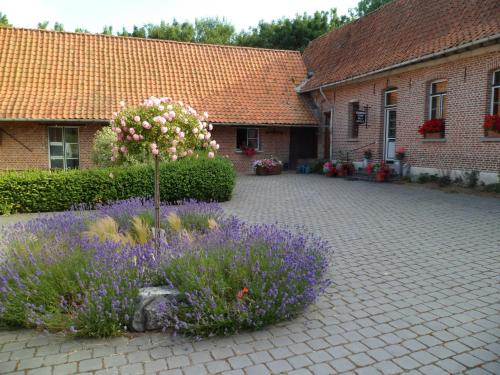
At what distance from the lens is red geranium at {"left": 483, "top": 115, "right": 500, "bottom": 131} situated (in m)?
11.4

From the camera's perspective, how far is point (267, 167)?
18.9 m

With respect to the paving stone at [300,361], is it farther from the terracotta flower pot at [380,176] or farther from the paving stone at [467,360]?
the terracotta flower pot at [380,176]

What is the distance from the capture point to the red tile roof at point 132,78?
55.9ft

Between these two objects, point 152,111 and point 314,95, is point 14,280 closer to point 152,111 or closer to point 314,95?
point 152,111

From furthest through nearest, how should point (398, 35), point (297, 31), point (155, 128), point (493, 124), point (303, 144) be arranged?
1. point (297, 31)
2. point (303, 144)
3. point (398, 35)
4. point (493, 124)
5. point (155, 128)

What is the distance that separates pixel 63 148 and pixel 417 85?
46.3 ft

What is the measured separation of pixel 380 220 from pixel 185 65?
14778mm

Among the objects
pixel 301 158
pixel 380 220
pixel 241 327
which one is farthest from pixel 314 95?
pixel 241 327

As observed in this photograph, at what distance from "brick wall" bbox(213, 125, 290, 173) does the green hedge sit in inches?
318

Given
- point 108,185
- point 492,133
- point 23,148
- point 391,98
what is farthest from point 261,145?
point 108,185

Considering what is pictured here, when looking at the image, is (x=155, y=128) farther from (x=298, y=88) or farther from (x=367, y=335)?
(x=298, y=88)

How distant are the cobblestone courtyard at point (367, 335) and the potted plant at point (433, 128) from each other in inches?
290

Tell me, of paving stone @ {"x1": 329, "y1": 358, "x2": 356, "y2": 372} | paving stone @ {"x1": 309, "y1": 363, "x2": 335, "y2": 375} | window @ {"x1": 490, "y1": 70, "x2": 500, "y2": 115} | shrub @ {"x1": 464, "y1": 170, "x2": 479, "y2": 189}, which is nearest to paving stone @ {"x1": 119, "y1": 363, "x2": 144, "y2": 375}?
paving stone @ {"x1": 309, "y1": 363, "x2": 335, "y2": 375}

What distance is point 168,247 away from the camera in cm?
491
